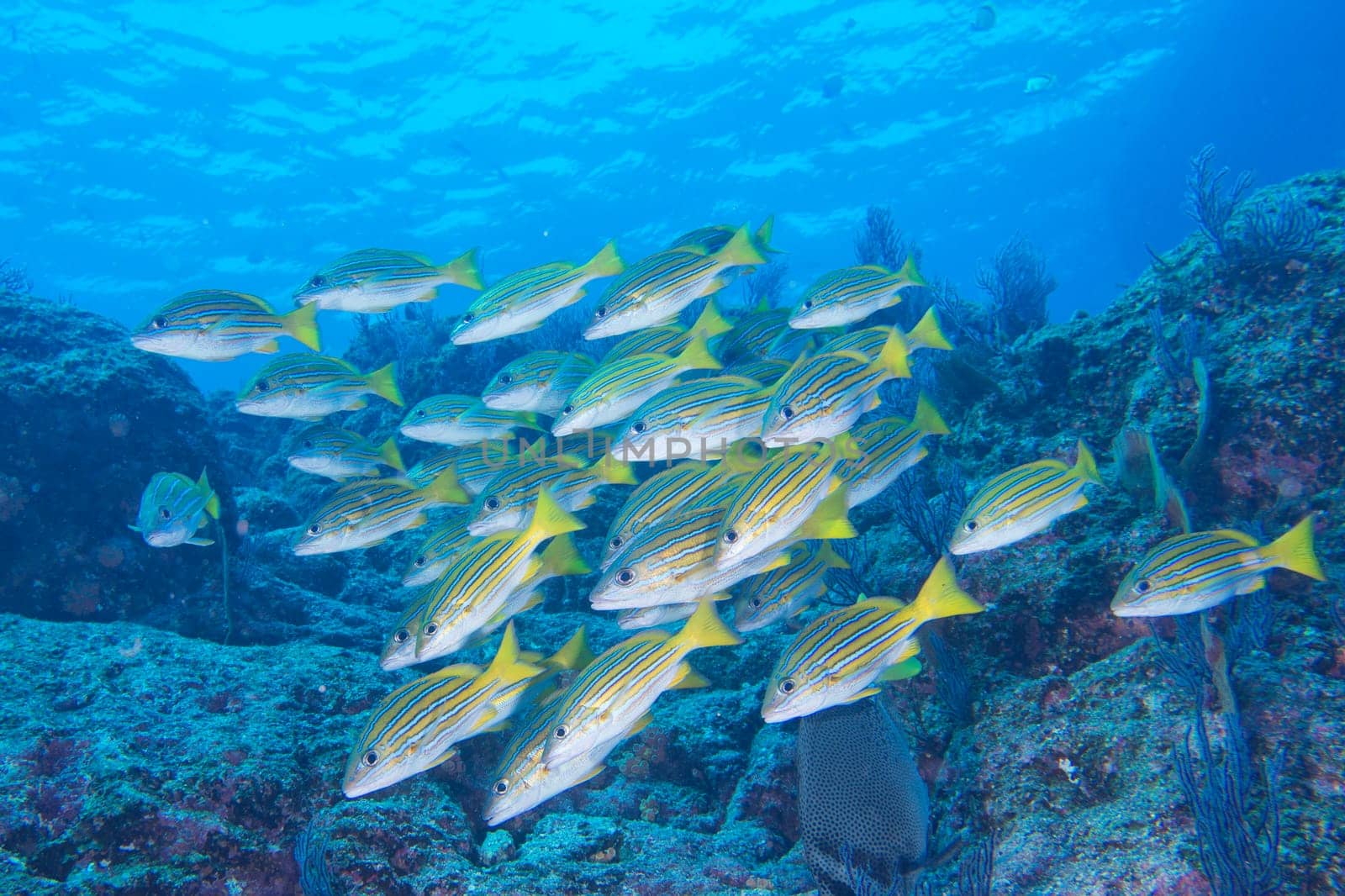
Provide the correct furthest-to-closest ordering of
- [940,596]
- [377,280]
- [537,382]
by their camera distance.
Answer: [537,382] < [377,280] < [940,596]

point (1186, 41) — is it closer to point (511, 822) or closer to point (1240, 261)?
point (1240, 261)

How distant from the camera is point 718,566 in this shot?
10.3 feet

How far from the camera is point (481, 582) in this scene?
319 cm

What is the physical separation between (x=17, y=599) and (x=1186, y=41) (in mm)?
55105

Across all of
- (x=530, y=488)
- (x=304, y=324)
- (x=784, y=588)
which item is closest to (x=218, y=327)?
(x=304, y=324)

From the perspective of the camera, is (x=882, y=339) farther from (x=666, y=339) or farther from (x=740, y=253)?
(x=666, y=339)

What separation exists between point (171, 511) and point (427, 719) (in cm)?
339

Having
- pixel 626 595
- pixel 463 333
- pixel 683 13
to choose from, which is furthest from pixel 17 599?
pixel 683 13

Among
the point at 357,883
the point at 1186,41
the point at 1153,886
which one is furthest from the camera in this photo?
the point at 1186,41

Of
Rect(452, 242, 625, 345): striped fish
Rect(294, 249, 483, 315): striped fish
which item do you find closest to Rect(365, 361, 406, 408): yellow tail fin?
Rect(294, 249, 483, 315): striped fish

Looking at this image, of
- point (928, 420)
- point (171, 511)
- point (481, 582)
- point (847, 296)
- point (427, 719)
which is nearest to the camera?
point (427, 719)

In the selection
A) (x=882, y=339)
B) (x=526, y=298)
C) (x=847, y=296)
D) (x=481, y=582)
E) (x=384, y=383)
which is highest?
(x=526, y=298)

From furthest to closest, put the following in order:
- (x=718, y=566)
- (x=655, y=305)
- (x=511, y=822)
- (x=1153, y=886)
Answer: (x=655, y=305) < (x=511, y=822) < (x=718, y=566) < (x=1153, y=886)

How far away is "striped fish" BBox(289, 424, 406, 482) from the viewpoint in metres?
5.27
